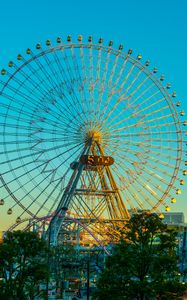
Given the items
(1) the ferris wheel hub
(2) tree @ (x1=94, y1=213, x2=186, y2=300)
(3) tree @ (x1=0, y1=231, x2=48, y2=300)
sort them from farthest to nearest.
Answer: (1) the ferris wheel hub < (3) tree @ (x1=0, y1=231, x2=48, y2=300) < (2) tree @ (x1=94, y1=213, x2=186, y2=300)

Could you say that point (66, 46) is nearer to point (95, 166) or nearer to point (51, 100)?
point (51, 100)

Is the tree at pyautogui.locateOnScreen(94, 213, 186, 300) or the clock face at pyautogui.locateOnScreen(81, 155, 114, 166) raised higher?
the clock face at pyautogui.locateOnScreen(81, 155, 114, 166)

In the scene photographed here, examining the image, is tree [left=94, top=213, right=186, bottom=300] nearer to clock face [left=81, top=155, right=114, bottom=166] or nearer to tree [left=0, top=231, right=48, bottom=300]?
tree [left=0, top=231, right=48, bottom=300]

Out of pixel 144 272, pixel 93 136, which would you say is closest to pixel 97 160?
pixel 93 136

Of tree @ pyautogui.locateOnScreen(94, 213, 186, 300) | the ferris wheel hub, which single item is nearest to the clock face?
the ferris wheel hub

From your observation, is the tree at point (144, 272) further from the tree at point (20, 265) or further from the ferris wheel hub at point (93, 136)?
the ferris wheel hub at point (93, 136)

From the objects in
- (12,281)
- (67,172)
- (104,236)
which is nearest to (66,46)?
(67,172)

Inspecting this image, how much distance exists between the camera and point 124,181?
54875 millimetres

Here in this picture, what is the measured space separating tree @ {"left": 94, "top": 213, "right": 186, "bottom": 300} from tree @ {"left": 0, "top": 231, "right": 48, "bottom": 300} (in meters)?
4.50

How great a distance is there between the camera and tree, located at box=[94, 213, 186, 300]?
2650 centimetres

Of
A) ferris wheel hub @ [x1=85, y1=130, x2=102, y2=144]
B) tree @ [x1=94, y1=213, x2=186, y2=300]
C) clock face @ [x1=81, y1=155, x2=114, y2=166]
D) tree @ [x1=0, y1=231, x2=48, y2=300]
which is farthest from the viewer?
clock face @ [x1=81, y1=155, x2=114, y2=166]

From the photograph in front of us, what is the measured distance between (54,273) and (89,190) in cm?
1214

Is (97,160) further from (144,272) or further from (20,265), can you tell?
(144,272)

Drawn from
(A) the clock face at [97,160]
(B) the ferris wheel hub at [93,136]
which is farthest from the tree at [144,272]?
(A) the clock face at [97,160]
